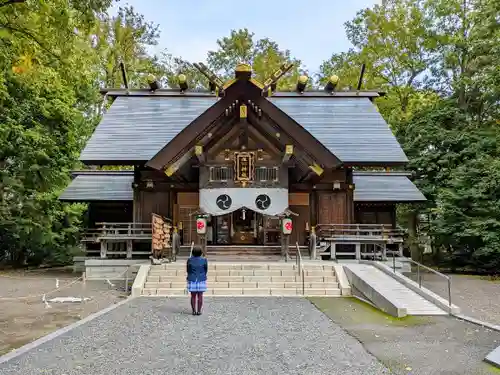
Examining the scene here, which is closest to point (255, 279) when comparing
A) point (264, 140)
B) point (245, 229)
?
point (264, 140)

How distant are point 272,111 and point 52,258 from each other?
49.2 ft

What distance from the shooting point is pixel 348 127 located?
1889cm

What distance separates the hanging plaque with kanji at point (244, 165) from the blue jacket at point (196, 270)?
6.83m

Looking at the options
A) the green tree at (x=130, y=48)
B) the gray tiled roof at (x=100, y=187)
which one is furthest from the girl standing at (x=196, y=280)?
the green tree at (x=130, y=48)

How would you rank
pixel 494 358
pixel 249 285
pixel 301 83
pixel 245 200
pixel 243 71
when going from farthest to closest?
pixel 301 83, pixel 245 200, pixel 243 71, pixel 249 285, pixel 494 358

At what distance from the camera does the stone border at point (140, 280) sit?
11.0 meters

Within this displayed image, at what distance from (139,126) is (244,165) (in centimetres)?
583

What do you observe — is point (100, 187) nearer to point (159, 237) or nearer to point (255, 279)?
point (159, 237)

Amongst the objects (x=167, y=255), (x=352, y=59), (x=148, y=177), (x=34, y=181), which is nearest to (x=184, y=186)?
(x=148, y=177)

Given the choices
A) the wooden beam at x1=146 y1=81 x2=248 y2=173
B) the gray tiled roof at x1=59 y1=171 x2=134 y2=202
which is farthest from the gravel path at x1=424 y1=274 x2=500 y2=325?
the gray tiled roof at x1=59 y1=171 x2=134 y2=202

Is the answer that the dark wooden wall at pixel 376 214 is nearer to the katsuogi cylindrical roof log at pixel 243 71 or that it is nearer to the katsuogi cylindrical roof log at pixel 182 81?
the katsuogi cylindrical roof log at pixel 243 71

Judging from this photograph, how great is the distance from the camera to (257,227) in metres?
17.7

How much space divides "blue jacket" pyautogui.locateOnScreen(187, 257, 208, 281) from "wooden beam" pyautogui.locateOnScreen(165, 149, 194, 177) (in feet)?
21.0

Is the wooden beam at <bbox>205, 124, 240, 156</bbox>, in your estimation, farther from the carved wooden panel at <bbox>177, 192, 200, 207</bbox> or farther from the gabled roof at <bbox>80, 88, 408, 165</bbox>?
the carved wooden panel at <bbox>177, 192, 200, 207</bbox>
